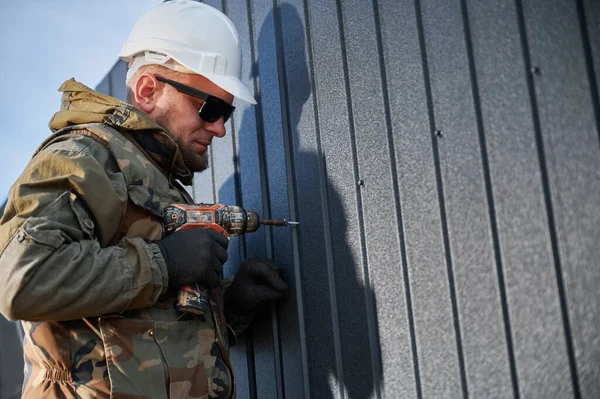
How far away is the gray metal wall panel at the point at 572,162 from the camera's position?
1854 mm

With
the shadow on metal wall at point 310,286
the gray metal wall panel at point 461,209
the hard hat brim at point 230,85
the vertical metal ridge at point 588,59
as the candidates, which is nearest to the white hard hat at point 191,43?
the hard hat brim at point 230,85

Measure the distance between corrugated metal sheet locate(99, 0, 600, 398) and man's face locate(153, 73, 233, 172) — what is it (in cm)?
39

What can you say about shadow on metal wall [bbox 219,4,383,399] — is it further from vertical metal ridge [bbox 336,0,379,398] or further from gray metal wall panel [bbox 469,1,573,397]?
gray metal wall panel [bbox 469,1,573,397]

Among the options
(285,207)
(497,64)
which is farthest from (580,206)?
(285,207)

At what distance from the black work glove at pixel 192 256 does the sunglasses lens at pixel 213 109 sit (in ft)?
2.05

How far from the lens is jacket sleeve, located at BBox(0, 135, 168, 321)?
219cm

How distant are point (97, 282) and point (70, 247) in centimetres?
16

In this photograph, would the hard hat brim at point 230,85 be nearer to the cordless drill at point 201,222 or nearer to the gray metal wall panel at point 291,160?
the gray metal wall panel at point 291,160

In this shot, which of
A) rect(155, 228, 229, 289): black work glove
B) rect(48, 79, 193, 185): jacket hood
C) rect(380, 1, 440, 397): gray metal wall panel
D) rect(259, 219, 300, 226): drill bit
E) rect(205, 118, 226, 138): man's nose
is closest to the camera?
rect(380, 1, 440, 397): gray metal wall panel

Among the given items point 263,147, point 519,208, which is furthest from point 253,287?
point 519,208

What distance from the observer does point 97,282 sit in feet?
7.45

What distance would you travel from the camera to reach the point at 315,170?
9.70ft

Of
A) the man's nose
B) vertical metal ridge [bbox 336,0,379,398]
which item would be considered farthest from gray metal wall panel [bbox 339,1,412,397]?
the man's nose

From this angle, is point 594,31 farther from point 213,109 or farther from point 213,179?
point 213,179
